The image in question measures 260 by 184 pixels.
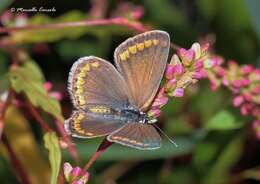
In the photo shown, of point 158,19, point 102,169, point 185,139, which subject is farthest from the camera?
point 158,19

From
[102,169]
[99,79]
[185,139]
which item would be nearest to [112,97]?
[99,79]

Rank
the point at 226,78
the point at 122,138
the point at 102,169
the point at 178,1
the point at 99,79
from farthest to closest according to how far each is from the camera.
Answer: the point at 178,1 → the point at 102,169 → the point at 226,78 → the point at 99,79 → the point at 122,138

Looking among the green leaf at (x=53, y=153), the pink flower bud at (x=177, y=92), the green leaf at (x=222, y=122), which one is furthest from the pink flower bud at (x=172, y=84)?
the green leaf at (x=222, y=122)

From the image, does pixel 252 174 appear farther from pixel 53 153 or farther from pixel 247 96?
pixel 53 153

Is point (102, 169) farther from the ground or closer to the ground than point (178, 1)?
closer to the ground

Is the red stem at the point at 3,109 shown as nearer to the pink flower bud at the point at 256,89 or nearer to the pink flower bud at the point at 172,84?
the pink flower bud at the point at 172,84

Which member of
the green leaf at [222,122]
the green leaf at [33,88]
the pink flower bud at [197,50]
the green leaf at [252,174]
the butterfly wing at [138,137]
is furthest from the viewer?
the green leaf at [252,174]

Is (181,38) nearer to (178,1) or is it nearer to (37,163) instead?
(178,1)
